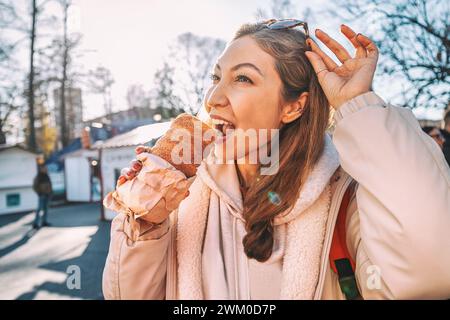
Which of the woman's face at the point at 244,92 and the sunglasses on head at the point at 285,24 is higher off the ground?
A: the sunglasses on head at the point at 285,24

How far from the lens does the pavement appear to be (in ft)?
16.8

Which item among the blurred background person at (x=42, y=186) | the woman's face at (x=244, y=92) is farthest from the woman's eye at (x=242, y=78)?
the blurred background person at (x=42, y=186)

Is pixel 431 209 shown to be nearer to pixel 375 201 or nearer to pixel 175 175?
pixel 375 201

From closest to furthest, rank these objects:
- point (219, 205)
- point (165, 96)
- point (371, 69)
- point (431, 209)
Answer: point (431, 209)
point (371, 69)
point (219, 205)
point (165, 96)

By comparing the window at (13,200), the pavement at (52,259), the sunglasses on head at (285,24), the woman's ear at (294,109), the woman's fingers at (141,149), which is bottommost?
the pavement at (52,259)

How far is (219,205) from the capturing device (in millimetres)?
1484

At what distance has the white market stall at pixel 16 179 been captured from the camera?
15.9 metres

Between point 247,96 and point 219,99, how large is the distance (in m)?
0.12

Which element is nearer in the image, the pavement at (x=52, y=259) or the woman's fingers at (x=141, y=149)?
the woman's fingers at (x=141, y=149)

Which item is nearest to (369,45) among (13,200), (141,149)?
(141,149)

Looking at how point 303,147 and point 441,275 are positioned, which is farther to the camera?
point 303,147

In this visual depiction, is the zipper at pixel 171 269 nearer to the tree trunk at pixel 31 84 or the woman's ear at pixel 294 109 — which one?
the woman's ear at pixel 294 109

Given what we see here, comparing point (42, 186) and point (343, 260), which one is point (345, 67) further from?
point (42, 186)
